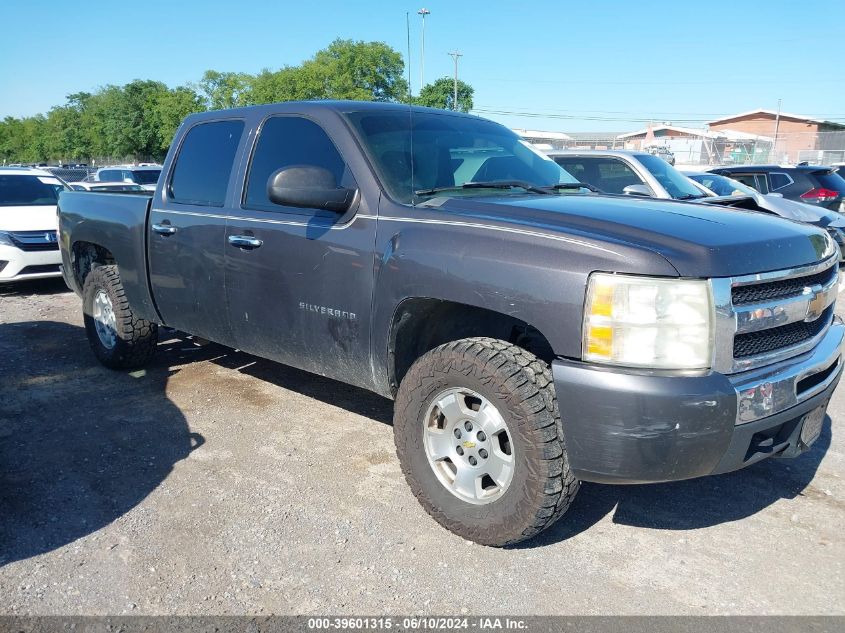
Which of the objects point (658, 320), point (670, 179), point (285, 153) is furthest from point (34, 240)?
point (658, 320)

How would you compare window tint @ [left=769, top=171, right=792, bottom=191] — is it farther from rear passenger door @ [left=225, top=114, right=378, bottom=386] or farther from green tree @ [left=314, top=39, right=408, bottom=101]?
green tree @ [left=314, top=39, right=408, bottom=101]

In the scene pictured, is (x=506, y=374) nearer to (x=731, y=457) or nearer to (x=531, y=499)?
(x=531, y=499)

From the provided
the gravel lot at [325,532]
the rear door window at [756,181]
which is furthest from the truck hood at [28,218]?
the rear door window at [756,181]

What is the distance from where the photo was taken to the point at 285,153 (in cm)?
408

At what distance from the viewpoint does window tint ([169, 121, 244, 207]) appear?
174 inches

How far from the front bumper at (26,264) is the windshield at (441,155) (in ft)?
23.3

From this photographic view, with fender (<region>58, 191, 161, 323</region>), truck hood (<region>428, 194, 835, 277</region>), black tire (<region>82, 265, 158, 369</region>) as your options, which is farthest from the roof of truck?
black tire (<region>82, 265, 158, 369</region>)

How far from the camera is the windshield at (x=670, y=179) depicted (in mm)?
8016

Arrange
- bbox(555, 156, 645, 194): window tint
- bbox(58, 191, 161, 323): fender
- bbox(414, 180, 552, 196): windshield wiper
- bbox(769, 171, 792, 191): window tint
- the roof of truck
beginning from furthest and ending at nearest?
bbox(769, 171, 792, 191): window tint < bbox(555, 156, 645, 194): window tint < bbox(58, 191, 161, 323): fender < the roof of truck < bbox(414, 180, 552, 196): windshield wiper

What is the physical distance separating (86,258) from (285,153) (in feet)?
9.26

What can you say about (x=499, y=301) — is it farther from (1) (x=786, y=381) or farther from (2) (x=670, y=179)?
(2) (x=670, y=179)

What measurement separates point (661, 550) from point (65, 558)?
263 cm

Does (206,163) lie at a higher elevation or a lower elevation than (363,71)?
lower

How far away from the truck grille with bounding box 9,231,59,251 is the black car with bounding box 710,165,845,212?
11.7 metres
